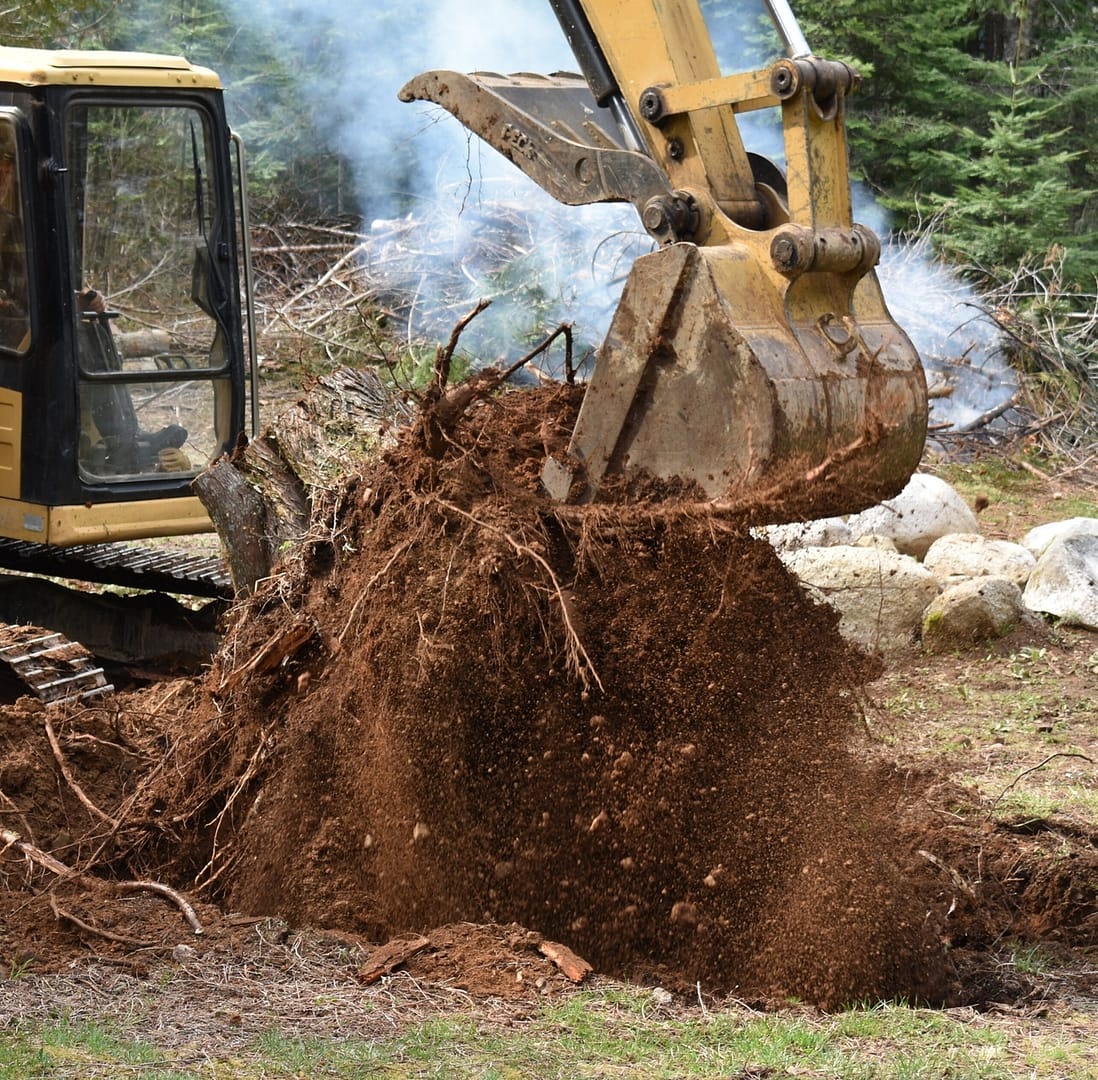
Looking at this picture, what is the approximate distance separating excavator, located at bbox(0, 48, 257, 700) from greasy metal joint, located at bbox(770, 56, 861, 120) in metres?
2.92

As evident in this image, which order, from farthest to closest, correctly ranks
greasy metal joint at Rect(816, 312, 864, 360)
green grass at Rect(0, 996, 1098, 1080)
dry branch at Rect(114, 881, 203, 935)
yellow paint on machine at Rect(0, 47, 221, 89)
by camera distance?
yellow paint on machine at Rect(0, 47, 221, 89) < dry branch at Rect(114, 881, 203, 935) < greasy metal joint at Rect(816, 312, 864, 360) < green grass at Rect(0, 996, 1098, 1080)

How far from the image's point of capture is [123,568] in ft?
22.0

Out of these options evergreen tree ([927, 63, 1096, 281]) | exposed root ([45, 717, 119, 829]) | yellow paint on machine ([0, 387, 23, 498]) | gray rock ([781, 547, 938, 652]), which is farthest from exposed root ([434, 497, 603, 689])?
evergreen tree ([927, 63, 1096, 281])

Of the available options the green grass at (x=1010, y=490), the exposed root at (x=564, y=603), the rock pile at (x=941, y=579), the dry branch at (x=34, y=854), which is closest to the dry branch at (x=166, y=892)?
the dry branch at (x=34, y=854)

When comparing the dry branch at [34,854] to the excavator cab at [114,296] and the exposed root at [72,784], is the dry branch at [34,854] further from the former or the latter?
the excavator cab at [114,296]

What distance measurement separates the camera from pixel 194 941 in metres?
4.22

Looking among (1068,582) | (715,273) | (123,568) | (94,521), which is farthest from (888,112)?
(715,273)

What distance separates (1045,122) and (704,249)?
12.7m

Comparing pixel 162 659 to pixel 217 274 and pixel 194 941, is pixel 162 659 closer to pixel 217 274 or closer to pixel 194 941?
pixel 217 274

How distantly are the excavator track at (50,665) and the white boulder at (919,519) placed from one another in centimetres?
466

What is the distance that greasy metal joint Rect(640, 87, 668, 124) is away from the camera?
384cm

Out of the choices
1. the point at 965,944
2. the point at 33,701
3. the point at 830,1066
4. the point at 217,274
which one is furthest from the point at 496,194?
the point at 830,1066

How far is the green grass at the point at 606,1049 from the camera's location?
11.0 feet

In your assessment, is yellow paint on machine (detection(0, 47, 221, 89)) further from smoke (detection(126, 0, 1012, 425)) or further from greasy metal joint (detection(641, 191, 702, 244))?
smoke (detection(126, 0, 1012, 425))
